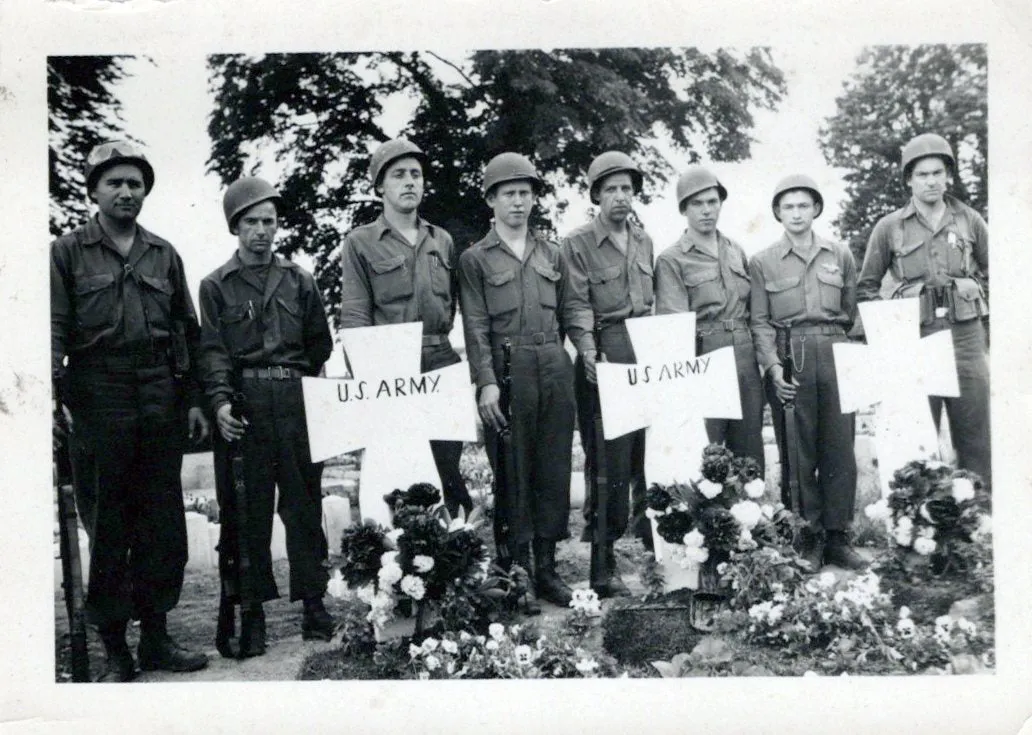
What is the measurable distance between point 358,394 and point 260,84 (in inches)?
55.2

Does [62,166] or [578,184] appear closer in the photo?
[62,166]

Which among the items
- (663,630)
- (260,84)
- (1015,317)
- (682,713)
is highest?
(260,84)

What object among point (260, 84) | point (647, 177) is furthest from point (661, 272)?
point (260, 84)

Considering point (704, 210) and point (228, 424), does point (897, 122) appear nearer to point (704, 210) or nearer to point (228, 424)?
point (704, 210)

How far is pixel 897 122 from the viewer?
5.23 metres

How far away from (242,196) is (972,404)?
3265 mm

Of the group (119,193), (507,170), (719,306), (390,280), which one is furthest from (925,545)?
(119,193)

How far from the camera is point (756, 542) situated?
16.2 feet

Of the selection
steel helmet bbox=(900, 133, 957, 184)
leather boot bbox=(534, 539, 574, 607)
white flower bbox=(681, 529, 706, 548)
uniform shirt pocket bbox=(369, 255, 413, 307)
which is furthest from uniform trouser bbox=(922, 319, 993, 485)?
uniform shirt pocket bbox=(369, 255, 413, 307)

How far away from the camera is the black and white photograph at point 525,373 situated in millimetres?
4844

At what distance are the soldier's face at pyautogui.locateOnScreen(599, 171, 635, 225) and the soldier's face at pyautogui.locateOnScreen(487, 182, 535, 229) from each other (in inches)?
13.5

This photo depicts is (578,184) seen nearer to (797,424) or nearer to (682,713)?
(797,424)

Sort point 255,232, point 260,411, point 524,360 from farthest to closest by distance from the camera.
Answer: point 524,360
point 255,232
point 260,411

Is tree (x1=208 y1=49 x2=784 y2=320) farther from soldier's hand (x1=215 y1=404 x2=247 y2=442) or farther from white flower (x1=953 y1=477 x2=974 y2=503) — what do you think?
white flower (x1=953 y1=477 x2=974 y2=503)
